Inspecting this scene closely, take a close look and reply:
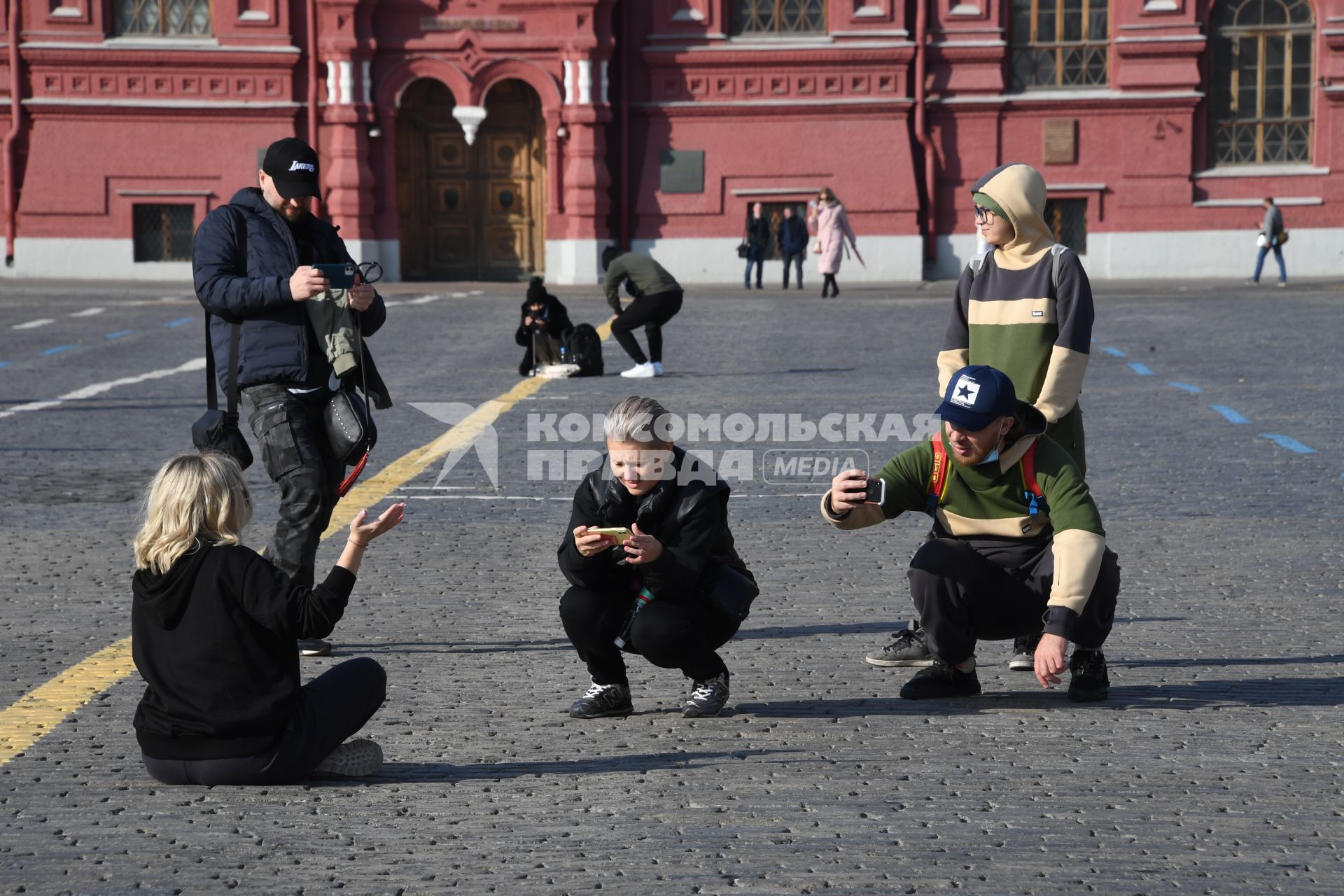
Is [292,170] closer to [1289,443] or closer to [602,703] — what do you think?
[602,703]

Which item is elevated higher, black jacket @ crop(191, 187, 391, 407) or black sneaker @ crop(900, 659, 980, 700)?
black jacket @ crop(191, 187, 391, 407)

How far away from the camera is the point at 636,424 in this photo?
578cm

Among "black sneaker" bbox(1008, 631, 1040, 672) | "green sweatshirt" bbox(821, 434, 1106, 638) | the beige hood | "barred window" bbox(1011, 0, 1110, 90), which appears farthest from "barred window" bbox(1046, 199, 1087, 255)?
"green sweatshirt" bbox(821, 434, 1106, 638)

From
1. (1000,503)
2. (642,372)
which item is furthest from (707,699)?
(642,372)

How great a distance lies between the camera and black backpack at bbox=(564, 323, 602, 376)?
59.8 ft

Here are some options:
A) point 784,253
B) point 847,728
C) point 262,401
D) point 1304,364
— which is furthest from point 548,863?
point 784,253

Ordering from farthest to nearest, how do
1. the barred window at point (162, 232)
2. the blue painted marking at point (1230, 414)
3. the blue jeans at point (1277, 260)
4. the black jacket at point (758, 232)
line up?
the barred window at point (162, 232), the black jacket at point (758, 232), the blue jeans at point (1277, 260), the blue painted marking at point (1230, 414)

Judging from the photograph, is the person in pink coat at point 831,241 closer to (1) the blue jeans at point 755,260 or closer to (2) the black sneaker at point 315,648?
(1) the blue jeans at point 755,260

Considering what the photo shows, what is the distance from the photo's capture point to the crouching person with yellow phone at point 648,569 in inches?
230

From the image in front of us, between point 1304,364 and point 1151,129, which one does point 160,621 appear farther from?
point 1151,129

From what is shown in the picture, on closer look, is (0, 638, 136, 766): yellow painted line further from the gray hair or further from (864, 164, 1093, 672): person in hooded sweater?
(864, 164, 1093, 672): person in hooded sweater

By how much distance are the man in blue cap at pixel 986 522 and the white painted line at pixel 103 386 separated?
10360mm

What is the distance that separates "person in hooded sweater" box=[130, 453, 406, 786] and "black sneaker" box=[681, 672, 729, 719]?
1264 millimetres

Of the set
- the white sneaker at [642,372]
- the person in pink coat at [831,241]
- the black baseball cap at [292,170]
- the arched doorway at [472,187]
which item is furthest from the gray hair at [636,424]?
the arched doorway at [472,187]
